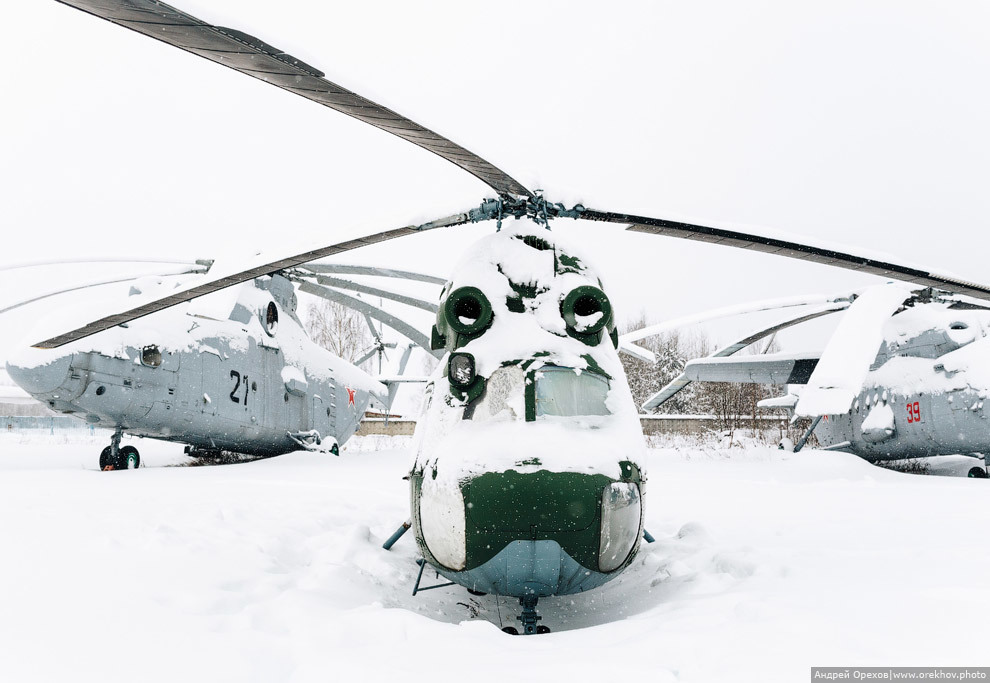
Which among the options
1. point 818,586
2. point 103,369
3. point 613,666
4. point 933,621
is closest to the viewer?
point 613,666

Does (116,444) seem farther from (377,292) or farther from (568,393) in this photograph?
(568,393)

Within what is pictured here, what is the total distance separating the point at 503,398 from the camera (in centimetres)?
330

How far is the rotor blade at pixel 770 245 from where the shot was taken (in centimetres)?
367

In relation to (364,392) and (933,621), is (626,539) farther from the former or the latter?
(364,392)

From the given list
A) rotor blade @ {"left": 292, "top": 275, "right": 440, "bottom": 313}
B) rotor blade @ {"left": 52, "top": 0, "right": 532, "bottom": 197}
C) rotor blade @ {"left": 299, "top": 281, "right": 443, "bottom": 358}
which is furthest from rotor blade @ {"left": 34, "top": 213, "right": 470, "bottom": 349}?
rotor blade @ {"left": 299, "top": 281, "right": 443, "bottom": 358}

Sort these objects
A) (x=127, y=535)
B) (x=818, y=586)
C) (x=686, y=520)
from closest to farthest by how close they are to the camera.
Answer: (x=818, y=586) → (x=127, y=535) → (x=686, y=520)

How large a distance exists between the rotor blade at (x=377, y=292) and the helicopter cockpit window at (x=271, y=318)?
1114mm

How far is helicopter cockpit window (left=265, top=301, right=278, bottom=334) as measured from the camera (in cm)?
1097

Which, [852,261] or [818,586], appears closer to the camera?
[818,586]

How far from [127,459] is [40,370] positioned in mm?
2042

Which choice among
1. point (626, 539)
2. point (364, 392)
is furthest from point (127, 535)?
point (364, 392)

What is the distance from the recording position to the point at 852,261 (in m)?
3.80

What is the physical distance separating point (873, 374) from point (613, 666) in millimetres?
10856

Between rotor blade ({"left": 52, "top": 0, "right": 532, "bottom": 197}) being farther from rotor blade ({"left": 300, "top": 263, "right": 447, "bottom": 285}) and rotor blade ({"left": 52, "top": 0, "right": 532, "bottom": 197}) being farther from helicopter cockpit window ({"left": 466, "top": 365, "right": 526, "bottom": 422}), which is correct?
rotor blade ({"left": 300, "top": 263, "right": 447, "bottom": 285})
